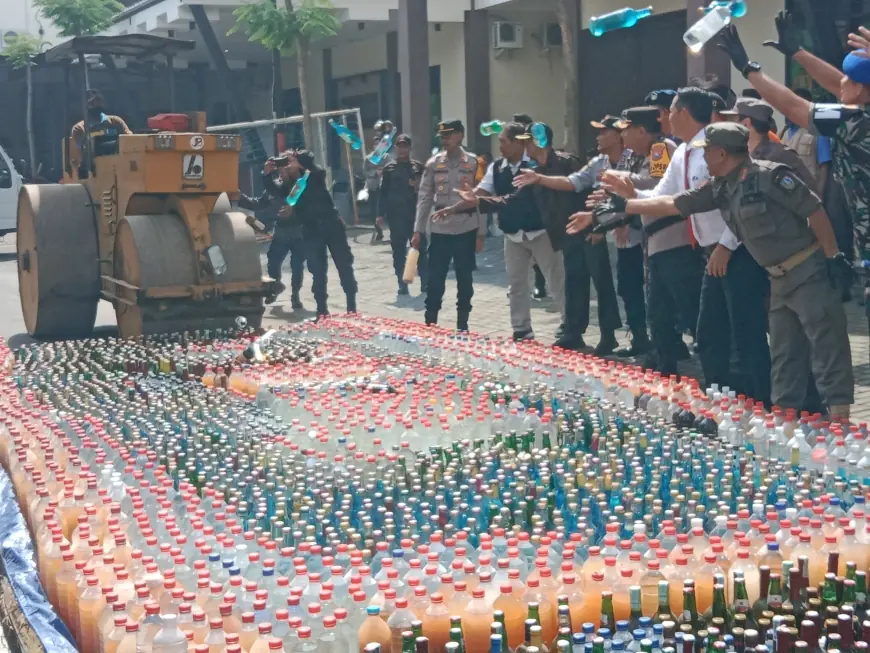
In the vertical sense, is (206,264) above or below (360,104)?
below

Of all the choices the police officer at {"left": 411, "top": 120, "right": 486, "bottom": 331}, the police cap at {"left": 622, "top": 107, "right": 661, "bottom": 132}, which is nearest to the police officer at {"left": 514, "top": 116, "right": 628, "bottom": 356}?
the police cap at {"left": 622, "top": 107, "right": 661, "bottom": 132}

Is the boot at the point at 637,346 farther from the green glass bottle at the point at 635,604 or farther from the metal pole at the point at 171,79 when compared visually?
the green glass bottle at the point at 635,604

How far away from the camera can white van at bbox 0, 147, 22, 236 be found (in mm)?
23828

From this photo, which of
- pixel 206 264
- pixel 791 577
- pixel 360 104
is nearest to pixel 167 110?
pixel 206 264

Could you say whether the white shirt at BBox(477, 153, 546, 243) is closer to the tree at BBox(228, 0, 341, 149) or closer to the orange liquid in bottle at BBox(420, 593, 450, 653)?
the orange liquid in bottle at BBox(420, 593, 450, 653)

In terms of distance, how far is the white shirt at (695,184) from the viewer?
7.91m

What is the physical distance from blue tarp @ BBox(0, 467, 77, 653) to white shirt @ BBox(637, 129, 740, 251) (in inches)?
180

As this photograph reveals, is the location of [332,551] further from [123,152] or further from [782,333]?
[123,152]

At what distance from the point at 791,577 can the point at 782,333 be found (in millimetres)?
3234

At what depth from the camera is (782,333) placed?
7031 mm

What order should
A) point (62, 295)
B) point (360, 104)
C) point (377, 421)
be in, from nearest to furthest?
point (377, 421), point (62, 295), point (360, 104)

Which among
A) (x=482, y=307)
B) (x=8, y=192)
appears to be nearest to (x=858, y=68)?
(x=482, y=307)

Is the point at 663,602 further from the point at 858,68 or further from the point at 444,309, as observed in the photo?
the point at 444,309

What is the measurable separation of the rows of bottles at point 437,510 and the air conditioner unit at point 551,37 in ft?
49.3
